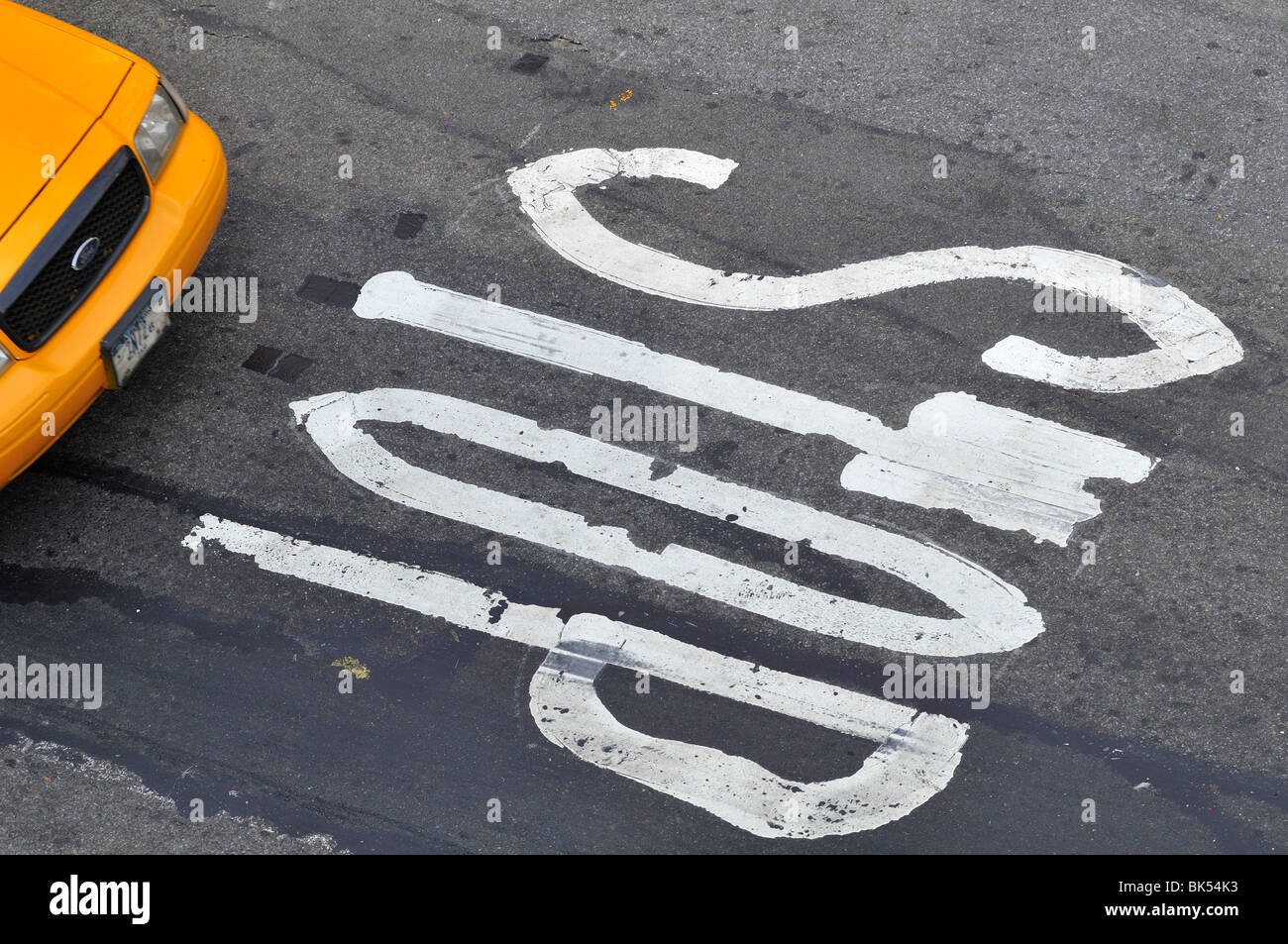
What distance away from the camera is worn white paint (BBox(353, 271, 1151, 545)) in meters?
5.14

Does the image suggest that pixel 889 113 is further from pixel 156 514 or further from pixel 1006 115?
pixel 156 514

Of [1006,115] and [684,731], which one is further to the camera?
[1006,115]

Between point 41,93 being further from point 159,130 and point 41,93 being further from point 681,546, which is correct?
point 681,546

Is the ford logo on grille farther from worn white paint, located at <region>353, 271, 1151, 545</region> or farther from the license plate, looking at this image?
worn white paint, located at <region>353, 271, 1151, 545</region>

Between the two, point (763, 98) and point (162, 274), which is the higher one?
point (763, 98)

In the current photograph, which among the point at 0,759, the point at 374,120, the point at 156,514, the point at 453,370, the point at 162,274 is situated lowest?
the point at 0,759

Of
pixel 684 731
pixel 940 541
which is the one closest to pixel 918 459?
pixel 940 541

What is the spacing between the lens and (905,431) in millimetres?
5387

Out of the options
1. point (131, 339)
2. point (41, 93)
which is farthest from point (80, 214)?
Result: point (41, 93)

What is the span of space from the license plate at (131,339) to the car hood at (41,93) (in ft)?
1.77

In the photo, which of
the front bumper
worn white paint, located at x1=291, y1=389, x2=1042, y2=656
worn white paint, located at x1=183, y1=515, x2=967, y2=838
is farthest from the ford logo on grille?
worn white paint, located at x1=183, y1=515, x2=967, y2=838

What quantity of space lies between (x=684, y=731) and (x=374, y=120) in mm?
3908

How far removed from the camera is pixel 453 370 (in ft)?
18.5

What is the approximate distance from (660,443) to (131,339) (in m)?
2.15
